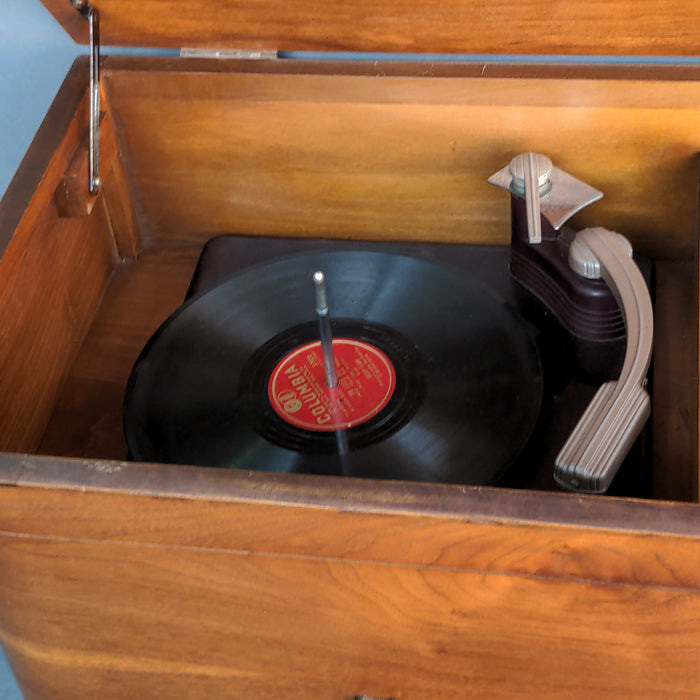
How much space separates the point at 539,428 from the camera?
1174 mm

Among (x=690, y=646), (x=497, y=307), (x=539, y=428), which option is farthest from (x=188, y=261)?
(x=690, y=646)

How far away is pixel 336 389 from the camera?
4.10 feet

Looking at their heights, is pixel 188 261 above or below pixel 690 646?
above

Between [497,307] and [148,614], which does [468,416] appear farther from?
[148,614]

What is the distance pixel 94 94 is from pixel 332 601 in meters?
0.77

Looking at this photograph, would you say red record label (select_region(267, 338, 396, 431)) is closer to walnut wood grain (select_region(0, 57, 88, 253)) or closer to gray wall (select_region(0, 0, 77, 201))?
walnut wood grain (select_region(0, 57, 88, 253))

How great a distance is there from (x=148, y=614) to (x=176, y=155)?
2.32ft

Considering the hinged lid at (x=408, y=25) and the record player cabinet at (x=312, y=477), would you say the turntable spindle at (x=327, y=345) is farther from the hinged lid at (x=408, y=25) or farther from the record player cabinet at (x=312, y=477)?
the hinged lid at (x=408, y=25)

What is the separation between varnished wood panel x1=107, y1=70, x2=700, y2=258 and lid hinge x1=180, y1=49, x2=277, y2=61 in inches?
1.2

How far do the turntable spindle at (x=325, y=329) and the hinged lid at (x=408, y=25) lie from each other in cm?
35

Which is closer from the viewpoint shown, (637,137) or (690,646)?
(690,646)

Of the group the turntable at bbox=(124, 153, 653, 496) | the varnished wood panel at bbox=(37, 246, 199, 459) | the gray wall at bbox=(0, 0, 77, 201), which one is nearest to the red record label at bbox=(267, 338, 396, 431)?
the turntable at bbox=(124, 153, 653, 496)

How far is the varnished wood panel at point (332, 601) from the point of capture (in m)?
0.89

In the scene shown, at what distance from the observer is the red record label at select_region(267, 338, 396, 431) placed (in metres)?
1.21
